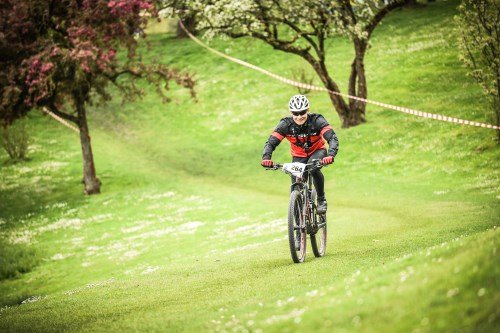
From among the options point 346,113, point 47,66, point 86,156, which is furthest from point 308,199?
point 346,113

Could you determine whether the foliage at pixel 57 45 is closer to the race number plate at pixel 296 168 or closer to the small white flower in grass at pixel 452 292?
the race number plate at pixel 296 168

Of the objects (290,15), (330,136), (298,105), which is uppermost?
(290,15)

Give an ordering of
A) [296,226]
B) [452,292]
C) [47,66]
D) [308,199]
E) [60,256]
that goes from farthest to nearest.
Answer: [47,66] → [60,256] → [308,199] → [296,226] → [452,292]

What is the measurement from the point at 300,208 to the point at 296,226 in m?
0.46

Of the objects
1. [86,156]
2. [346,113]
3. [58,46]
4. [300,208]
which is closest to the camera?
[300,208]

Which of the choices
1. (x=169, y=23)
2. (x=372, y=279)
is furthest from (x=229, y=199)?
(x=169, y=23)

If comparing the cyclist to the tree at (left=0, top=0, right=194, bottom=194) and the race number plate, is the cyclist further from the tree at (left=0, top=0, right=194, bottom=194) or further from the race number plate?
the tree at (left=0, top=0, right=194, bottom=194)

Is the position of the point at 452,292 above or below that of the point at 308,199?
above

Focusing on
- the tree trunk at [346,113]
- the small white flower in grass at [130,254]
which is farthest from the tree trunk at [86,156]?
the tree trunk at [346,113]

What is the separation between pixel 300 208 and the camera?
12.5 meters

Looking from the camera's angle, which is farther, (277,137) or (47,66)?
(47,66)

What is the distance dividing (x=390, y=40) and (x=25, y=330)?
50.6 meters

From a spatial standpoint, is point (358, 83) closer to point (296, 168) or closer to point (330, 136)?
point (330, 136)

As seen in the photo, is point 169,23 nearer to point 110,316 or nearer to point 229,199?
point 229,199
